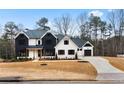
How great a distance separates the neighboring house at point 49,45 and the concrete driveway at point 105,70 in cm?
14

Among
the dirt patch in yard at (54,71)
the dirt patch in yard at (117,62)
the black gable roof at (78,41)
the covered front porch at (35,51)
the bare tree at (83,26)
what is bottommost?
the dirt patch in yard at (54,71)

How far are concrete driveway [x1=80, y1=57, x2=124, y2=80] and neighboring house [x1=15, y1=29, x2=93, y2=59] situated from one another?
144mm

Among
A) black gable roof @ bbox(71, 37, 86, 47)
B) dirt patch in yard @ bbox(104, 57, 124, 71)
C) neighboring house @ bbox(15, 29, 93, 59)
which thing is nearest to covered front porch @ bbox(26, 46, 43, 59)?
neighboring house @ bbox(15, 29, 93, 59)

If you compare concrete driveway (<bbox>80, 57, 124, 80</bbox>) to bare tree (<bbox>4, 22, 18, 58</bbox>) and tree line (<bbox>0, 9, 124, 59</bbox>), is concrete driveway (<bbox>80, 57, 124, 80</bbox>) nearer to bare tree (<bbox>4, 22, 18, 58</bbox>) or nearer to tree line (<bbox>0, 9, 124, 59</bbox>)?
tree line (<bbox>0, 9, 124, 59</bbox>)

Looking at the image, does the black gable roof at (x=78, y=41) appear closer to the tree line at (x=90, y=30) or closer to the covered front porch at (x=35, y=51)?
the tree line at (x=90, y=30)

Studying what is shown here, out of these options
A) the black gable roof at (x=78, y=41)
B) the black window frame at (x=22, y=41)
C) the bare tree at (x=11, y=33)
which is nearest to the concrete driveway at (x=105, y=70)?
the black gable roof at (x=78, y=41)

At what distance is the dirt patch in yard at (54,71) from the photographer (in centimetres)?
865

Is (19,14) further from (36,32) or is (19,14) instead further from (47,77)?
(47,77)

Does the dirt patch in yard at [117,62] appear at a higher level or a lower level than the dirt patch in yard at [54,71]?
higher

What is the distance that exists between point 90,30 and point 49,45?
0.67 meters

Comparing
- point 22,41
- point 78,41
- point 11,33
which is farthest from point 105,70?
point 11,33

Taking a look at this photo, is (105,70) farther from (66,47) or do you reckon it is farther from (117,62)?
(66,47)

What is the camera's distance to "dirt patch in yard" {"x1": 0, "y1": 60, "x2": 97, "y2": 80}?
28.4 ft
